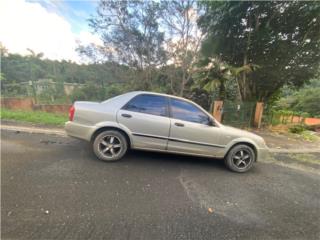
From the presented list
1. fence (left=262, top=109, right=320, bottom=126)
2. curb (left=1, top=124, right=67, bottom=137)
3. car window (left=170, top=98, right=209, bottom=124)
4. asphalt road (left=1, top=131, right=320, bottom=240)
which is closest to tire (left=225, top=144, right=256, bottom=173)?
asphalt road (left=1, top=131, right=320, bottom=240)

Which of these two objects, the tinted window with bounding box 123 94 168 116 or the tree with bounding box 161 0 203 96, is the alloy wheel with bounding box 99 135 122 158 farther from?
the tree with bounding box 161 0 203 96

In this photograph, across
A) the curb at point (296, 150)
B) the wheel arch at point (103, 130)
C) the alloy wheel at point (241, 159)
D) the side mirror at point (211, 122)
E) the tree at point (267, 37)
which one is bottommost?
the curb at point (296, 150)

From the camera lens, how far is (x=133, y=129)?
13.7 ft

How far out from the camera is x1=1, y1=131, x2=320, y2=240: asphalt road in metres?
2.35

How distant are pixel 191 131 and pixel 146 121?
998mm

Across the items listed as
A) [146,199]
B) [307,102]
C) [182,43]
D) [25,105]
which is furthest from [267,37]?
[307,102]

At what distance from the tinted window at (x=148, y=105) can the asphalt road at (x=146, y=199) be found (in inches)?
45.5

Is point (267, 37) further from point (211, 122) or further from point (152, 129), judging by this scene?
point (152, 129)

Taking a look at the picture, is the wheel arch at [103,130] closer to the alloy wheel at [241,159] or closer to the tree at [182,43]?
the alloy wheel at [241,159]

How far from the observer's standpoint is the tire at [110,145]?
417cm

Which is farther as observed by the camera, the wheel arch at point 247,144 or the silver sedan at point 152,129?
the wheel arch at point 247,144

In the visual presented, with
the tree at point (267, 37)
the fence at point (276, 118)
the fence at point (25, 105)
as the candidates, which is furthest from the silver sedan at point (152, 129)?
the fence at point (276, 118)

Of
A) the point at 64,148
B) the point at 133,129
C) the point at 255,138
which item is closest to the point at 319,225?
the point at 255,138

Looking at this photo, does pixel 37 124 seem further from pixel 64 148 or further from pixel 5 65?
pixel 5 65
